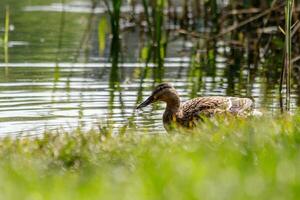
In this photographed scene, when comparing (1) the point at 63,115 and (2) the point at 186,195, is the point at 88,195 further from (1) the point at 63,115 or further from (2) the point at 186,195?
(1) the point at 63,115

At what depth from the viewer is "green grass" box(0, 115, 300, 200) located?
167 inches

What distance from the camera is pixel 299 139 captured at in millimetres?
5809

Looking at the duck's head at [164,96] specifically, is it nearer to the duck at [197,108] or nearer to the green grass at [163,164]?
the duck at [197,108]

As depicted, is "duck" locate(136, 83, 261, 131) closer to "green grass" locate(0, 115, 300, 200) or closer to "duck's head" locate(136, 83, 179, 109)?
"duck's head" locate(136, 83, 179, 109)

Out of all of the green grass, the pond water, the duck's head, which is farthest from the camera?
the duck's head

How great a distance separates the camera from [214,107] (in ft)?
29.3

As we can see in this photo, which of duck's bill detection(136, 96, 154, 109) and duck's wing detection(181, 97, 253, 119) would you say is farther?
duck's bill detection(136, 96, 154, 109)

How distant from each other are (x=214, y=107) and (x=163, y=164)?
4.04 metres

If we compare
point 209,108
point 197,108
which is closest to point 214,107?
point 209,108

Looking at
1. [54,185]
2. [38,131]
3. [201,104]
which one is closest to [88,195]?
[54,185]

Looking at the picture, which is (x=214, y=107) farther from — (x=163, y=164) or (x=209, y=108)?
(x=163, y=164)

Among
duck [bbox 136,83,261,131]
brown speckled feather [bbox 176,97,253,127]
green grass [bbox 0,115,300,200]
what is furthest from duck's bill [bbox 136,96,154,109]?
green grass [bbox 0,115,300,200]

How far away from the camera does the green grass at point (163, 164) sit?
4.24 metres

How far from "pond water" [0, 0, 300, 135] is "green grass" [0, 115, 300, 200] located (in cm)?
142
